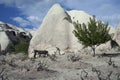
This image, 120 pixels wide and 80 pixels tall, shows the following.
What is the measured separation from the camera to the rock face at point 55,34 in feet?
164

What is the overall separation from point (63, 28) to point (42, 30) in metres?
3.75

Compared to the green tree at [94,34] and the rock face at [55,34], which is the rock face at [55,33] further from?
the green tree at [94,34]

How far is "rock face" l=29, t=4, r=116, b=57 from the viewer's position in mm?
50125

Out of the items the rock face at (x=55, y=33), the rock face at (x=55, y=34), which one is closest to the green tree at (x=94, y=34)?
the rock face at (x=55, y=34)

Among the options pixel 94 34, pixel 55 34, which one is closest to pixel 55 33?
Result: pixel 55 34

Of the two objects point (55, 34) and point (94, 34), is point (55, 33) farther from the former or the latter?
point (94, 34)

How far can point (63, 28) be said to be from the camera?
52.9m

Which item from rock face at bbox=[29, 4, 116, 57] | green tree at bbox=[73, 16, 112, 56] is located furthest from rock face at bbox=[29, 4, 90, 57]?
green tree at bbox=[73, 16, 112, 56]

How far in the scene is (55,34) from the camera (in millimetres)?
52219

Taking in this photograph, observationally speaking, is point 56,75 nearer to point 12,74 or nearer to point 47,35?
point 12,74

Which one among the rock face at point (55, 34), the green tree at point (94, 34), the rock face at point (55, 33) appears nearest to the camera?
the green tree at point (94, 34)

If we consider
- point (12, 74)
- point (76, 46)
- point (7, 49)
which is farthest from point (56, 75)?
point (7, 49)

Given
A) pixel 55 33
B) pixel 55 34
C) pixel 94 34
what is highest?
pixel 55 33

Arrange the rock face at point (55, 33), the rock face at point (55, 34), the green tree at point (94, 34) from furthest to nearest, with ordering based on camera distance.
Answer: the rock face at point (55, 33), the rock face at point (55, 34), the green tree at point (94, 34)
